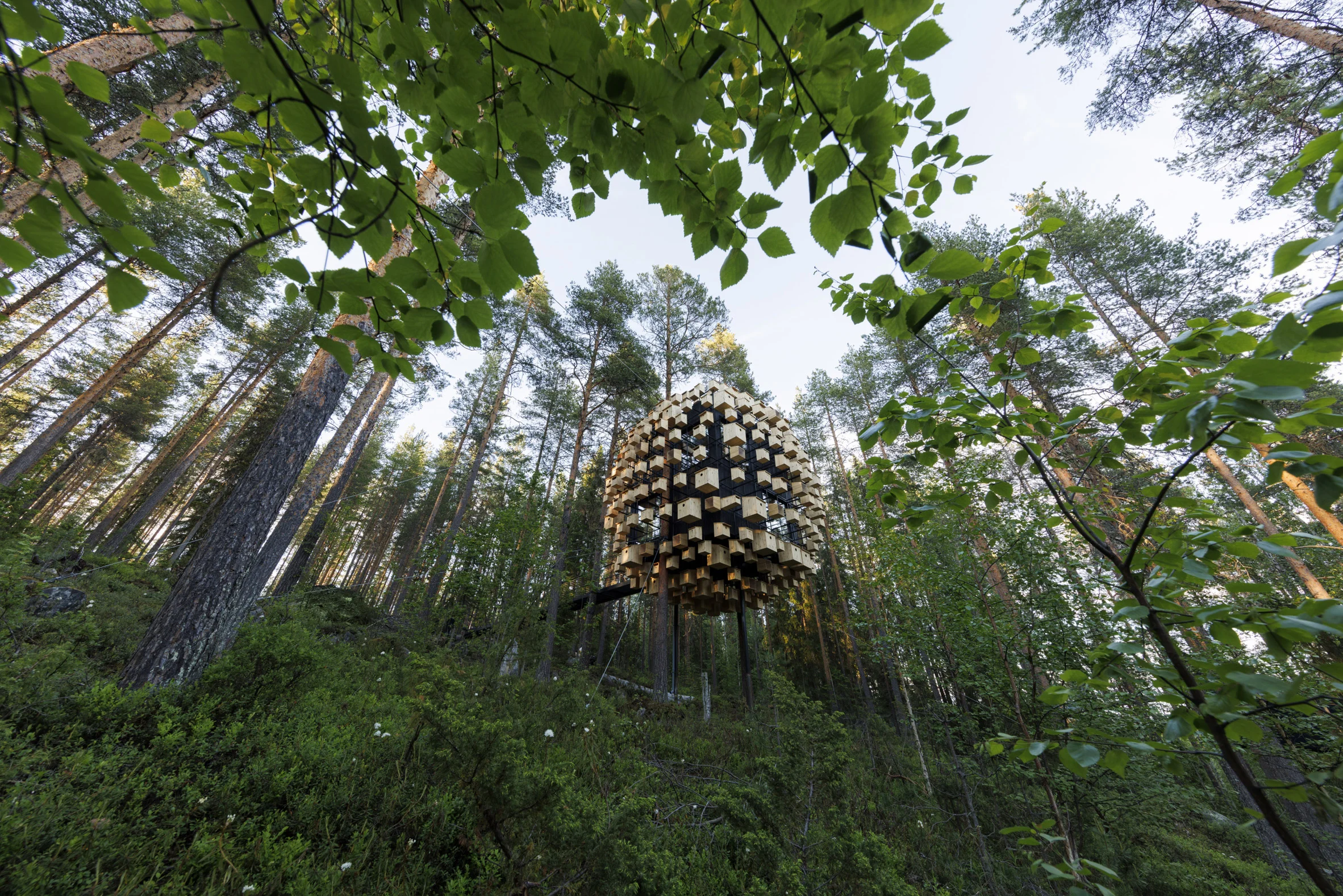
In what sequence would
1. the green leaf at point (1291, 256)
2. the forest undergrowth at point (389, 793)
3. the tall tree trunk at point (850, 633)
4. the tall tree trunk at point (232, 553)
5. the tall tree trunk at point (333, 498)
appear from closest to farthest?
the green leaf at point (1291, 256) → the forest undergrowth at point (389, 793) → the tall tree trunk at point (232, 553) → the tall tree trunk at point (333, 498) → the tall tree trunk at point (850, 633)

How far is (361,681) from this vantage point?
4.84 meters

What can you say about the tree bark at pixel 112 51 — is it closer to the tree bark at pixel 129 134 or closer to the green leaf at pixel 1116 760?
the tree bark at pixel 129 134

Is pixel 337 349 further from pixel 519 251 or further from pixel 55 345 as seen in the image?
pixel 55 345

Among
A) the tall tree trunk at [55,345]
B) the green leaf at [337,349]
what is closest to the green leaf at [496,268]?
the green leaf at [337,349]

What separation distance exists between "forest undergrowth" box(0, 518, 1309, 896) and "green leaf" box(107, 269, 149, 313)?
2.44 meters

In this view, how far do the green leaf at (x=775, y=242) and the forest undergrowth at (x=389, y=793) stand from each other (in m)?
2.97

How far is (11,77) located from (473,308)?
824mm

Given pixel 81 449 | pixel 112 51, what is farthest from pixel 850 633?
pixel 81 449

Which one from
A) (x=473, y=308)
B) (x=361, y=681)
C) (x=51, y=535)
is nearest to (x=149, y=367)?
(x=51, y=535)

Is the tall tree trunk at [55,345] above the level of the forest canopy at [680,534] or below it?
above

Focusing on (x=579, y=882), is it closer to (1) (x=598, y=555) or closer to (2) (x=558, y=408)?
(1) (x=598, y=555)

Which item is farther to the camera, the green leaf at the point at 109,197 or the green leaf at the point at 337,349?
the green leaf at the point at 337,349

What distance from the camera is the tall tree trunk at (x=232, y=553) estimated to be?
3.34 meters

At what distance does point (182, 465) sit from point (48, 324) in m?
4.74
